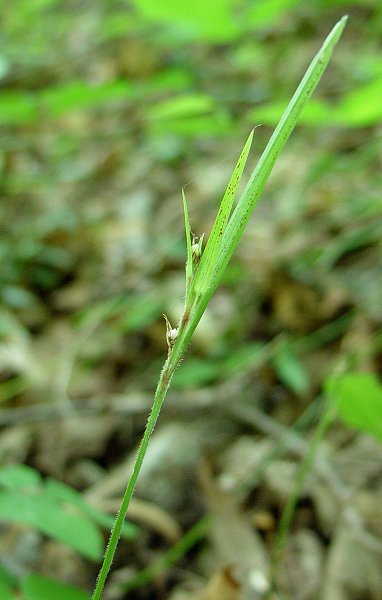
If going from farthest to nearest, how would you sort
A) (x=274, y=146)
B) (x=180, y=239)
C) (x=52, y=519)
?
(x=180, y=239) < (x=52, y=519) < (x=274, y=146)

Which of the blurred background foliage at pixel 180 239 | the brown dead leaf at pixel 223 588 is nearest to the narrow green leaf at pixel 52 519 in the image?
the brown dead leaf at pixel 223 588

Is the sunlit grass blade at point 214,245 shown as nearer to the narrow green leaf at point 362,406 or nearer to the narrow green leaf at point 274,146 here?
the narrow green leaf at point 274,146

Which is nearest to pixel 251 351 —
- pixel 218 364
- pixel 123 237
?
pixel 218 364

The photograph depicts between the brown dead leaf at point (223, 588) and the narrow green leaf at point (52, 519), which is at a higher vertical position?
the narrow green leaf at point (52, 519)


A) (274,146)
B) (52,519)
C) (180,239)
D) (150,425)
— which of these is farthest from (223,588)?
(180,239)

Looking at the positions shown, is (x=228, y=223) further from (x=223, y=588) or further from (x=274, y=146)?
(x=223, y=588)

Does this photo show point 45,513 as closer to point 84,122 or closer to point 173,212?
point 173,212
